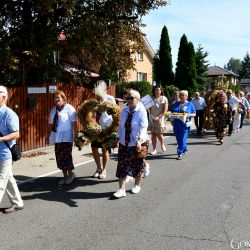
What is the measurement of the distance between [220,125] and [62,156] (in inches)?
292

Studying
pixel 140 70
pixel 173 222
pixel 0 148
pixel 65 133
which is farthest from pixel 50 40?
pixel 140 70

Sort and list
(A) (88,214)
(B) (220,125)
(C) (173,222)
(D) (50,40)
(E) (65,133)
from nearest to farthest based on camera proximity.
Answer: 1. (C) (173,222)
2. (A) (88,214)
3. (E) (65,133)
4. (D) (50,40)
5. (B) (220,125)

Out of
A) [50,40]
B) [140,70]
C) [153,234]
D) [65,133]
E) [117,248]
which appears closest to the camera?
[117,248]

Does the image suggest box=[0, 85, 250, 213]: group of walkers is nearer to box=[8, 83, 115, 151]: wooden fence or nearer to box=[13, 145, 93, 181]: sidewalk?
box=[13, 145, 93, 181]: sidewalk

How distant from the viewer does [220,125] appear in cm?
Answer: 1400

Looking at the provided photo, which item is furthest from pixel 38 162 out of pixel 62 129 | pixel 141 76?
pixel 141 76

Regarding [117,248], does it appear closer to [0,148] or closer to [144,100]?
[0,148]

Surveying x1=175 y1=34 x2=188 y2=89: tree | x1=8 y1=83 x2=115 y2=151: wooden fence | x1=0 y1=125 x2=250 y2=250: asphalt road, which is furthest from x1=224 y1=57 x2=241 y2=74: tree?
x1=0 y1=125 x2=250 y2=250: asphalt road

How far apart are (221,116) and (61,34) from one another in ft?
19.2

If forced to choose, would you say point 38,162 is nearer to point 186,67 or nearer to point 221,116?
point 221,116

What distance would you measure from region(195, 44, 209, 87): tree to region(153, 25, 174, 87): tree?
10.4 meters

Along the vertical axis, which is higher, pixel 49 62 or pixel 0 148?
pixel 49 62

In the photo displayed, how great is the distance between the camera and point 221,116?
1423cm

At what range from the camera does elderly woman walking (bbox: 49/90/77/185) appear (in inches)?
311
